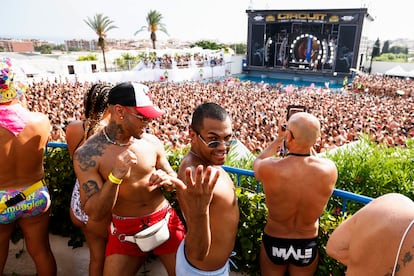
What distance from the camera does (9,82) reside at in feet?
7.46

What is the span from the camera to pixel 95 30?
113 feet

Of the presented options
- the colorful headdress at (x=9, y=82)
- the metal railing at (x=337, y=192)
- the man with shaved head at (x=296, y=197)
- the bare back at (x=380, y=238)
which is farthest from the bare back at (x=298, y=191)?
the colorful headdress at (x=9, y=82)

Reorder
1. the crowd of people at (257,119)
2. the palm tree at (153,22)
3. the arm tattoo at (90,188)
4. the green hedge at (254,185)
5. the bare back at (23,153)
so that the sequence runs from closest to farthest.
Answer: the arm tattoo at (90,188)
the bare back at (23,153)
the green hedge at (254,185)
the crowd of people at (257,119)
the palm tree at (153,22)

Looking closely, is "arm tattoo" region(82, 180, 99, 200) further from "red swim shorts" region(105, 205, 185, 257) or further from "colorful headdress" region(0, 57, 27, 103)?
"colorful headdress" region(0, 57, 27, 103)

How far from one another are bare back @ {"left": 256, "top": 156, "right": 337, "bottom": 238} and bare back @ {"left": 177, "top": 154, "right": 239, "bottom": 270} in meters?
0.36

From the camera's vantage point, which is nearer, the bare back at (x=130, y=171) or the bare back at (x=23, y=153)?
the bare back at (x=130, y=171)

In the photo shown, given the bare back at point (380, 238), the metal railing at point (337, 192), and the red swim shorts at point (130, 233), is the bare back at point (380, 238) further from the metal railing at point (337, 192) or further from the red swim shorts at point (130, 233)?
the red swim shorts at point (130, 233)

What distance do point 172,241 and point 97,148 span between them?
85cm

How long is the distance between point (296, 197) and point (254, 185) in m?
1.12

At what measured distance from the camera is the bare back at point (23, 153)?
2215mm

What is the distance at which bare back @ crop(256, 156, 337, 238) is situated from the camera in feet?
6.34

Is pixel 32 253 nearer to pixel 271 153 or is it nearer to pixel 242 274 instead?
pixel 242 274

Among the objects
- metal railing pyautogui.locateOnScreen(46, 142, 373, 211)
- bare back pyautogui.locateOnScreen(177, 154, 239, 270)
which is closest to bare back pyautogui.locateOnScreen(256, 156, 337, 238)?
metal railing pyautogui.locateOnScreen(46, 142, 373, 211)

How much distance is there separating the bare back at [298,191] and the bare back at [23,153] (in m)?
1.68
